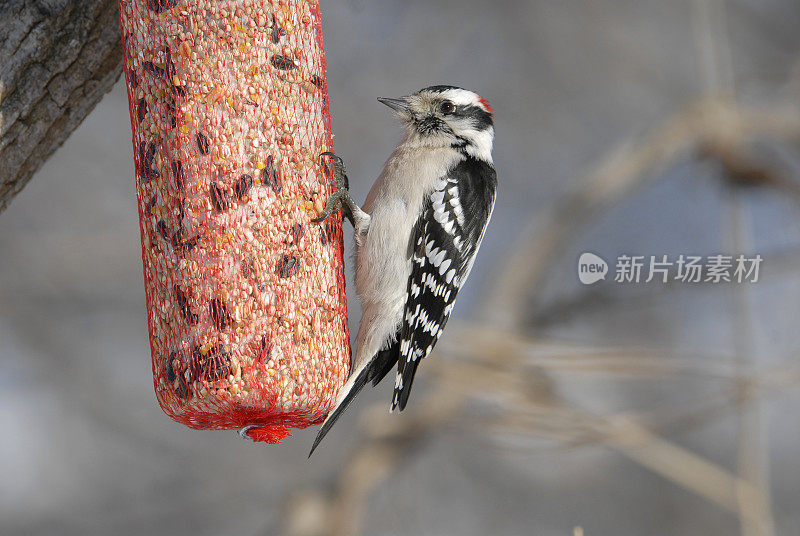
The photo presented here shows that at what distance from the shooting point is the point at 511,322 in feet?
18.1

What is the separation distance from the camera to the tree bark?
268cm

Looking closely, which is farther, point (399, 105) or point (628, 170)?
point (628, 170)

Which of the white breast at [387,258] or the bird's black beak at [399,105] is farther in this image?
the bird's black beak at [399,105]

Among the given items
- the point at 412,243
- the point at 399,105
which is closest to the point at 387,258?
the point at 412,243

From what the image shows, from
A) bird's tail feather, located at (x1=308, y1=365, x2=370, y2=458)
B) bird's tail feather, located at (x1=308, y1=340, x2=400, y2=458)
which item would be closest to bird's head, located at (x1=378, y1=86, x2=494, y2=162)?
bird's tail feather, located at (x1=308, y1=340, x2=400, y2=458)

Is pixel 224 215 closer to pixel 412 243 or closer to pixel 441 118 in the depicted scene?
pixel 412 243

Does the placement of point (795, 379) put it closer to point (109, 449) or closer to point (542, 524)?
point (542, 524)

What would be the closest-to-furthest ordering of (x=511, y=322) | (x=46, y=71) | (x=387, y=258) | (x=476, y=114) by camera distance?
(x=46, y=71)
(x=387, y=258)
(x=476, y=114)
(x=511, y=322)

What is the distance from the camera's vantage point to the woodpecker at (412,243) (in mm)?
3008

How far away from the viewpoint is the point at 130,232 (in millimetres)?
7883

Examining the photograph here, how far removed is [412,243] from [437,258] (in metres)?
0.11

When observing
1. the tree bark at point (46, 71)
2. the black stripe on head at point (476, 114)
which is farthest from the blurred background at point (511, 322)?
the tree bark at point (46, 71)

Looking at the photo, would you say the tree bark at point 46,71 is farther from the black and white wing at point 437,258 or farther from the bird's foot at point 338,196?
the black and white wing at point 437,258

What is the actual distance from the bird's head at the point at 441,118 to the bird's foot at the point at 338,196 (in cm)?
62
